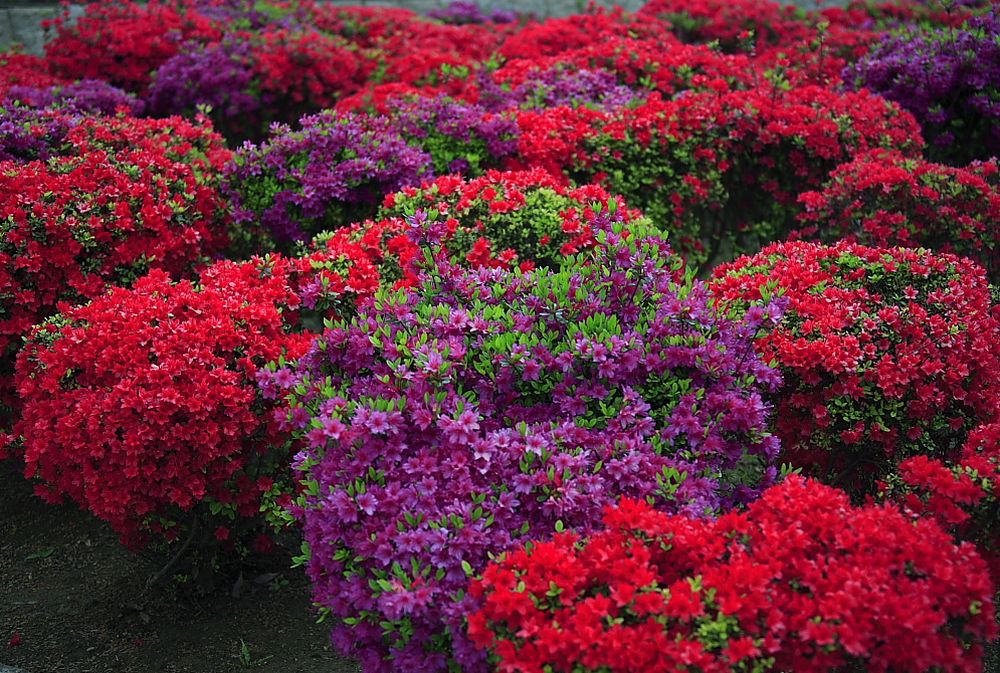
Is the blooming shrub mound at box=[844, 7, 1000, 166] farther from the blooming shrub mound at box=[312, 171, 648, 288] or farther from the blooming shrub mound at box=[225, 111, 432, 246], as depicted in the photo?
the blooming shrub mound at box=[225, 111, 432, 246]

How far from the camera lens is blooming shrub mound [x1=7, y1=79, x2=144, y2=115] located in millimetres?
5770

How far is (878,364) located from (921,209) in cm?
182

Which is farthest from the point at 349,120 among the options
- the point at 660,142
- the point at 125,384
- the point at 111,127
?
the point at 125,384

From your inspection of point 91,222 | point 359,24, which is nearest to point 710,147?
point 91,222

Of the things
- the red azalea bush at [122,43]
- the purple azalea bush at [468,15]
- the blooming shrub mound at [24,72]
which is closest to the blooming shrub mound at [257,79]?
the red azalea bush at [122,43]

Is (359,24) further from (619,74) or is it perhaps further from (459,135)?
(459,135)

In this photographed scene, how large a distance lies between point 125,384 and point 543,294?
159cm

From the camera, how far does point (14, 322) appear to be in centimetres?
411

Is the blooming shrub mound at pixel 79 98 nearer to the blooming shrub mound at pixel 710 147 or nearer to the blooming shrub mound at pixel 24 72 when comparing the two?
the blooming shrub mound at pixel 24 72

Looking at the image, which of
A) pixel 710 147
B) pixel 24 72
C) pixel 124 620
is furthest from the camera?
pixel 24 72

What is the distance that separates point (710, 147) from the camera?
5.66 metres

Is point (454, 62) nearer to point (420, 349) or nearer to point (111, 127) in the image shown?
point (111, 127)

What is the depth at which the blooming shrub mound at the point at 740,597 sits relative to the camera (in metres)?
2.22

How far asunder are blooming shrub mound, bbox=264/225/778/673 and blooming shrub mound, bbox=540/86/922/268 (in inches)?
87.6
